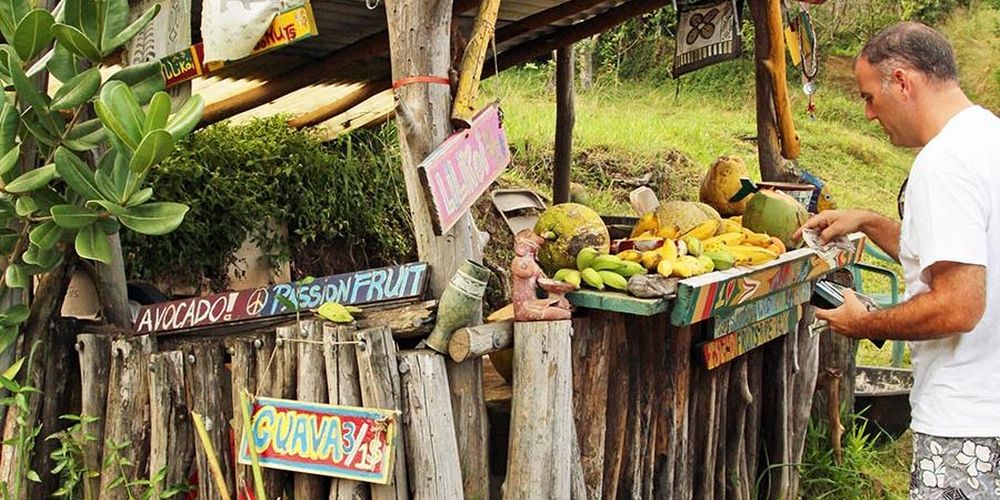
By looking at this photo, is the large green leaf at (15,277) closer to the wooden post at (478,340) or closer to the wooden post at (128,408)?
the wooden post at (128,408)

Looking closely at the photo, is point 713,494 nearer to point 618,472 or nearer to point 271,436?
point 618,472

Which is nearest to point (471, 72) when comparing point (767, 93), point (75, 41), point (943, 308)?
A: point (75, 41)

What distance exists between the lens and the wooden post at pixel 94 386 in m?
3.08

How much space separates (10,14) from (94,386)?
1.18m

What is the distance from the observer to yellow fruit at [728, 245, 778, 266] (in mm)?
3611

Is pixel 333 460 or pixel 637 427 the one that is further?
pixel 637 427

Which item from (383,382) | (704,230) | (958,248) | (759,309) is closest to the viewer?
(958,248)

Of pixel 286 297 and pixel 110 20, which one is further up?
pixel 110 20

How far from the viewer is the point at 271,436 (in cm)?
279

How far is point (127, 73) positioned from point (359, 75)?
9.51 feet

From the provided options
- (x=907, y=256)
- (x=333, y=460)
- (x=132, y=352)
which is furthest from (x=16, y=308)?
(x=907, y=256)

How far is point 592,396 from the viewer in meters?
3.26

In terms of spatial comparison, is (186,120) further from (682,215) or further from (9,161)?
(682,215)

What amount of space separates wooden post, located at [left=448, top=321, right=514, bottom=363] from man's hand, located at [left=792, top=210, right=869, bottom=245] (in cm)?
132
